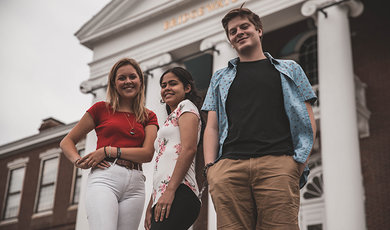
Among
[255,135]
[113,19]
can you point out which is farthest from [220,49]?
[255,135]

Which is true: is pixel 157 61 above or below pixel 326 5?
above

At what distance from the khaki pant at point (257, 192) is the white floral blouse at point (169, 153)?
459 mm

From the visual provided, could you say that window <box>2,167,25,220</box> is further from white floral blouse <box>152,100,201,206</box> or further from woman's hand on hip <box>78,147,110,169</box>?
white floral blouse <box>152,100,201,206</box>

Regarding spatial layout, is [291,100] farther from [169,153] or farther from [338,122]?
[338,122]

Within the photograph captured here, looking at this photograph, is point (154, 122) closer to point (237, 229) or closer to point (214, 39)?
point (237, 229)

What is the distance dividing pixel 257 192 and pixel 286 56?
12.7 m

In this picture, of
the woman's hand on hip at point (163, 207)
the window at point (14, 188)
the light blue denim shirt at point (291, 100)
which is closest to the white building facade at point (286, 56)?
the light blue denim shirt at point (291, 100)

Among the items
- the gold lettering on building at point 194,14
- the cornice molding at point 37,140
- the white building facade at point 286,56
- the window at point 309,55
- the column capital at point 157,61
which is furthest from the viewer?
the cornice molding at point 37,140

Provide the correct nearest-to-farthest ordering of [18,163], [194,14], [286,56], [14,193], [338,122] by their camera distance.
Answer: [338,122], [194,14], [286,56], [14,193], [18,163]

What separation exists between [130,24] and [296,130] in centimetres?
1273

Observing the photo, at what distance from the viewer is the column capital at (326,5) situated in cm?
1012

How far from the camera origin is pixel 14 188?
2561cm

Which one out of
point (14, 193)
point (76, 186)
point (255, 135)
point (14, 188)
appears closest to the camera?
point (255, 135)

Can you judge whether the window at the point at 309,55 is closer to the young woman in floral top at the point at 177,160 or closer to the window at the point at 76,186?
the young woman in floral top at the point at 177,160
